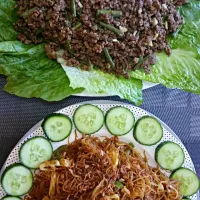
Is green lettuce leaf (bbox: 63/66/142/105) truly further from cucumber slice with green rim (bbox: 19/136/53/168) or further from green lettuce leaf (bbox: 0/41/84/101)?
cucumber slice with green rim (bbox: 19/136/53/168)

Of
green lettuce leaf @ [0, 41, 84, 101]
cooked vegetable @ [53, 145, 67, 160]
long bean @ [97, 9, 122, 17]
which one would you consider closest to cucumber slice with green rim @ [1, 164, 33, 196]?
cooked vegetable @ [53, 145, 67, 160]

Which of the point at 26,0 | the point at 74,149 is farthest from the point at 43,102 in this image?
the point at 26,0

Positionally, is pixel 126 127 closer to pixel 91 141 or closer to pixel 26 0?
pixel 91 141

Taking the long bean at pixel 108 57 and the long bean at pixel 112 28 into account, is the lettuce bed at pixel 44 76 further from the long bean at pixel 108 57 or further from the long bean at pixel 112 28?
the long bean at pixel 112 28

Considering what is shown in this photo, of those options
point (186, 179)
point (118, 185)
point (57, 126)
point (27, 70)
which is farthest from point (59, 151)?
point (186, 179)

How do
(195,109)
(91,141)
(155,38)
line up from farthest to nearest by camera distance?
1. (195,109)
2. (155,38)
3. (91,141)
